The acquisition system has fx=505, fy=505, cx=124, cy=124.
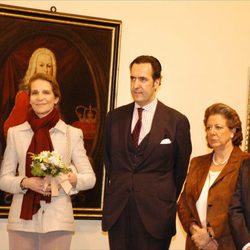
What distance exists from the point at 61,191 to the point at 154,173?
0.74m

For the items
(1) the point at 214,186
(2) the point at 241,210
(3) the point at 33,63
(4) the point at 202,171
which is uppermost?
(3) the point at 33,63

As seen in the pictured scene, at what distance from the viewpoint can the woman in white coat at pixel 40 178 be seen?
147 inches

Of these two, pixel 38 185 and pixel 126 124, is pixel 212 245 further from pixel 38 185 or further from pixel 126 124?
pixel 38 185

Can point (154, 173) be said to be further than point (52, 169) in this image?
Yes

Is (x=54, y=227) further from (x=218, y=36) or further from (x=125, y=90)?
(x=218, y=36)

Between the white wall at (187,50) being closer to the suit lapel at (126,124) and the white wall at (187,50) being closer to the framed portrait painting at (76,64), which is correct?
the framed portrait painting at (76,64)

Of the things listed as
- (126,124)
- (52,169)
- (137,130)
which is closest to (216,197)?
(137,130)

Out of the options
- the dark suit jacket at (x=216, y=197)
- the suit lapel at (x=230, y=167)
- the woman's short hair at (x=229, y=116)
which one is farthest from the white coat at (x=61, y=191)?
the woman's short hair at (x=229, y=116)

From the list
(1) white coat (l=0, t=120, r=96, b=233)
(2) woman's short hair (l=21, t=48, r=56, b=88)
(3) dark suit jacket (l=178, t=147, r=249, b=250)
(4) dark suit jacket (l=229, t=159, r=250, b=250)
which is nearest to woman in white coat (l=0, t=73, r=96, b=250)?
(1) white coat (l=0, t=120, r=96, b=233)

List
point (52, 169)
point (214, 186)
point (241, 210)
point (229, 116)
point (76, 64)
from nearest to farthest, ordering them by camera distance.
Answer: point (241, 210), point (52, 169), point (214, 186), point (229, 116), point (76, 64)

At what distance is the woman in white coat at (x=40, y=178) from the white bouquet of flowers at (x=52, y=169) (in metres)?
0.05

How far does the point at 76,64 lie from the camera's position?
5.19m

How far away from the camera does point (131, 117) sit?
4168 mm

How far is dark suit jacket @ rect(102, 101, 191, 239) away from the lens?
3.92 m
